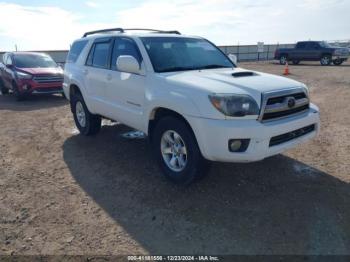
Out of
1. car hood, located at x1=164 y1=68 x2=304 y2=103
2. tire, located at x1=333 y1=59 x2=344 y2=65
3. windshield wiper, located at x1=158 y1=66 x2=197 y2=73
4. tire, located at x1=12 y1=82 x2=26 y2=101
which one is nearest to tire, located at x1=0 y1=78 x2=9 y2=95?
tire, located at x1=12 y1=82 x2=26 y2=101

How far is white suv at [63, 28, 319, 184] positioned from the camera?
3.66 metres

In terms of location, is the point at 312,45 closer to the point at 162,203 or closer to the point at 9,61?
the point at 9,61

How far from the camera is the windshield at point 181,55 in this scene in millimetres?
4672

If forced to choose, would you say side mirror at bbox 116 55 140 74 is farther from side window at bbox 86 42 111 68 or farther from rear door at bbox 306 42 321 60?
rear door at bbox 306 42 321 60

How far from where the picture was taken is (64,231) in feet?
11.4

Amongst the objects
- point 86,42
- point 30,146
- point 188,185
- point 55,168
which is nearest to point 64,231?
point 188,185

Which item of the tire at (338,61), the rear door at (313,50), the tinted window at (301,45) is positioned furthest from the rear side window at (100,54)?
the tinted window at (301,45)

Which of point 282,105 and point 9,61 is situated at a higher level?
point 9,61

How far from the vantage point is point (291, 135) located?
4.08m

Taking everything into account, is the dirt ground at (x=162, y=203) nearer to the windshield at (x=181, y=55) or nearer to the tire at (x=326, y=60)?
the windshield at (x=181, y=55)

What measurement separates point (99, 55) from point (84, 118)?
1450mm

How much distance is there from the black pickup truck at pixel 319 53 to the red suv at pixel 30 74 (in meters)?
19.6

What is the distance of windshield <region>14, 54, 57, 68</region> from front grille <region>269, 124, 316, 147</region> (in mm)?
10803

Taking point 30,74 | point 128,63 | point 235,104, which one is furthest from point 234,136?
point 30,74
